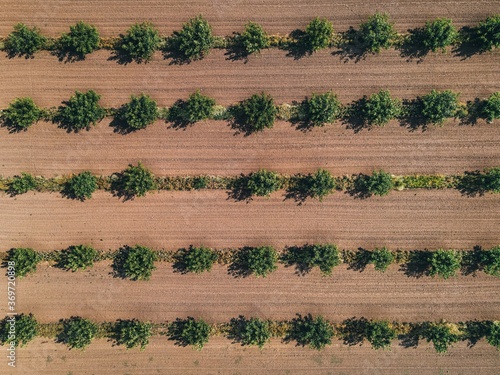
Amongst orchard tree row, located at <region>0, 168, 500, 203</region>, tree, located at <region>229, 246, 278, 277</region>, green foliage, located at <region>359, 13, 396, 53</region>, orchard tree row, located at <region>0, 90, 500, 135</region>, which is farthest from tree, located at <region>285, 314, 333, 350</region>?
green foliage, located at <region>359, 13, 396, 53</region>

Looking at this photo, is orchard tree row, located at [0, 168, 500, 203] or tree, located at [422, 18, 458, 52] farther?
orchard tree row, located at [0, 168, 500, 203]

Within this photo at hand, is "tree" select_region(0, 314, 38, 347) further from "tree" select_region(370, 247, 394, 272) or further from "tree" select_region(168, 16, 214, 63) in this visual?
"tree" select_region(370, 247, 394, 272)

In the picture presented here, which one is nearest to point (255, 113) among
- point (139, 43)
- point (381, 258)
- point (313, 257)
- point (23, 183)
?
point (139, 43)

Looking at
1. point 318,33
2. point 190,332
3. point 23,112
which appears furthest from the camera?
point 190,332

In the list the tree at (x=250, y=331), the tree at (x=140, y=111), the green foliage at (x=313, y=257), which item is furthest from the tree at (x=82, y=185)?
the green foliage at (x=313, y=257)

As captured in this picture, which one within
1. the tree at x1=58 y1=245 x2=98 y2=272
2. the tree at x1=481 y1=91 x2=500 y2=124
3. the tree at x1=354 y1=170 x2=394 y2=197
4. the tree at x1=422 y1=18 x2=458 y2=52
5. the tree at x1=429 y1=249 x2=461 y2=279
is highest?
the tree at x1=422 y1=18 x2=458 y2=52

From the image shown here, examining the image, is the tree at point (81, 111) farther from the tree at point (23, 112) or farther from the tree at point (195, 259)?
the tree at point (195, 259)

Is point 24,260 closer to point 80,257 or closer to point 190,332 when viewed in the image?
point 80,257
